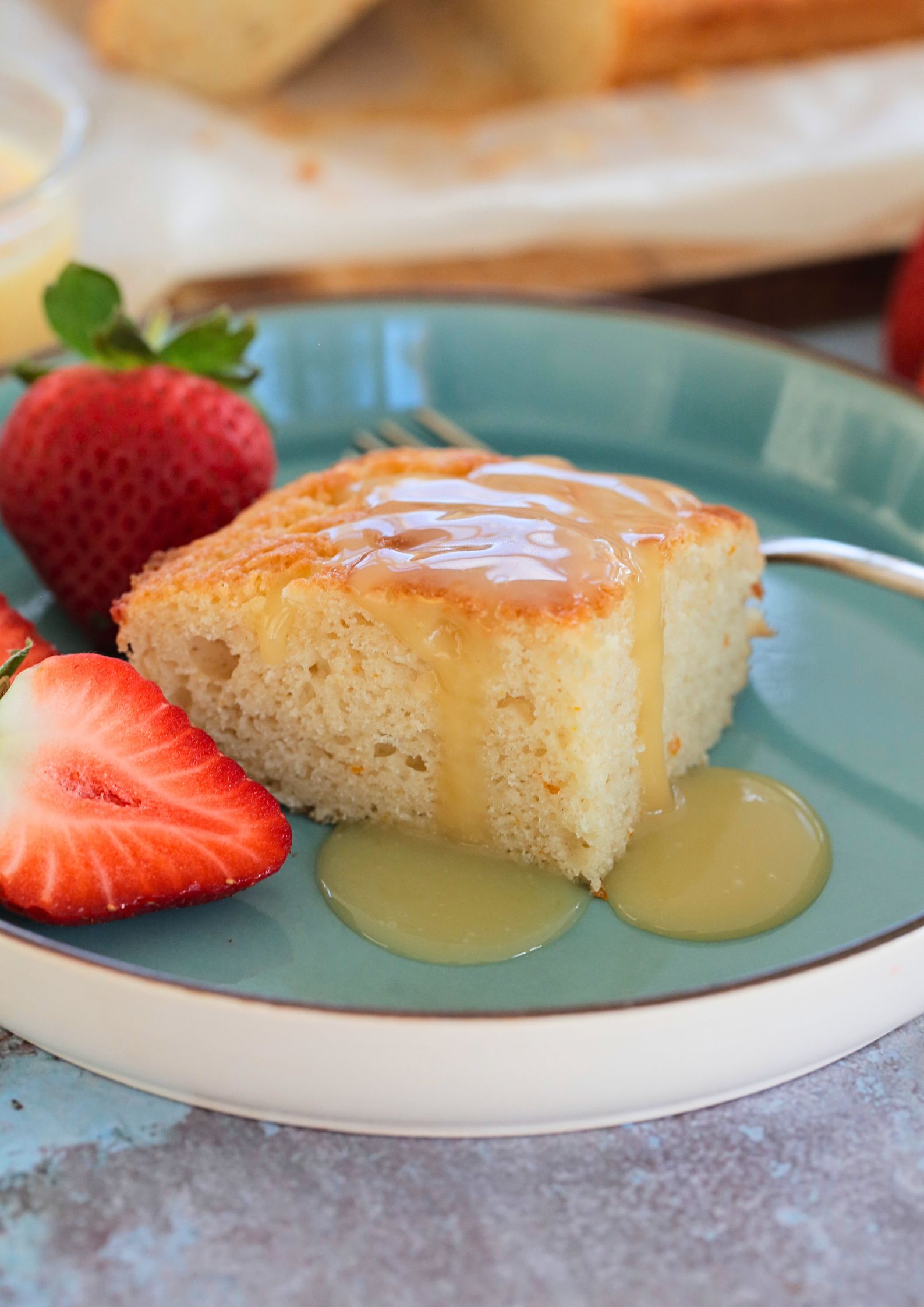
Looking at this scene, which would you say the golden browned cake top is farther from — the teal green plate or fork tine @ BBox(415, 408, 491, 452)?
fork tine @ BBox(415, 408, 491, 452)

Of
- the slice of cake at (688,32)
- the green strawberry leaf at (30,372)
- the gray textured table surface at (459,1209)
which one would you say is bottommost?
the gray textured table surface at (459,1209)

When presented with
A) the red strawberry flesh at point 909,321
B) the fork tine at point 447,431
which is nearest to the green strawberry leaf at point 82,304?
the fork tine at point 447,431

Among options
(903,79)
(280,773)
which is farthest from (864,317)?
(280,773)

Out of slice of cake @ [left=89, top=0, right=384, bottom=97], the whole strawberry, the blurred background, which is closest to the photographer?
the whole strawberry

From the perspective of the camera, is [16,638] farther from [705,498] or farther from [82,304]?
[705,498]

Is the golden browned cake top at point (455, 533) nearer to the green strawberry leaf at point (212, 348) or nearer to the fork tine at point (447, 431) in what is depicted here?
the green strawberry leaf at point (212, 348)

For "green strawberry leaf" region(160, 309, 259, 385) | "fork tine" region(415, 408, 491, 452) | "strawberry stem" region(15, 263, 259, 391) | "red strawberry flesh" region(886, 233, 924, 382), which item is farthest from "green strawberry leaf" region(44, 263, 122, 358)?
"red strawberry flesh" region(886, 233, 924, 382)

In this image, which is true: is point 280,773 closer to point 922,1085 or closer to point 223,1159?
point 223,1159
